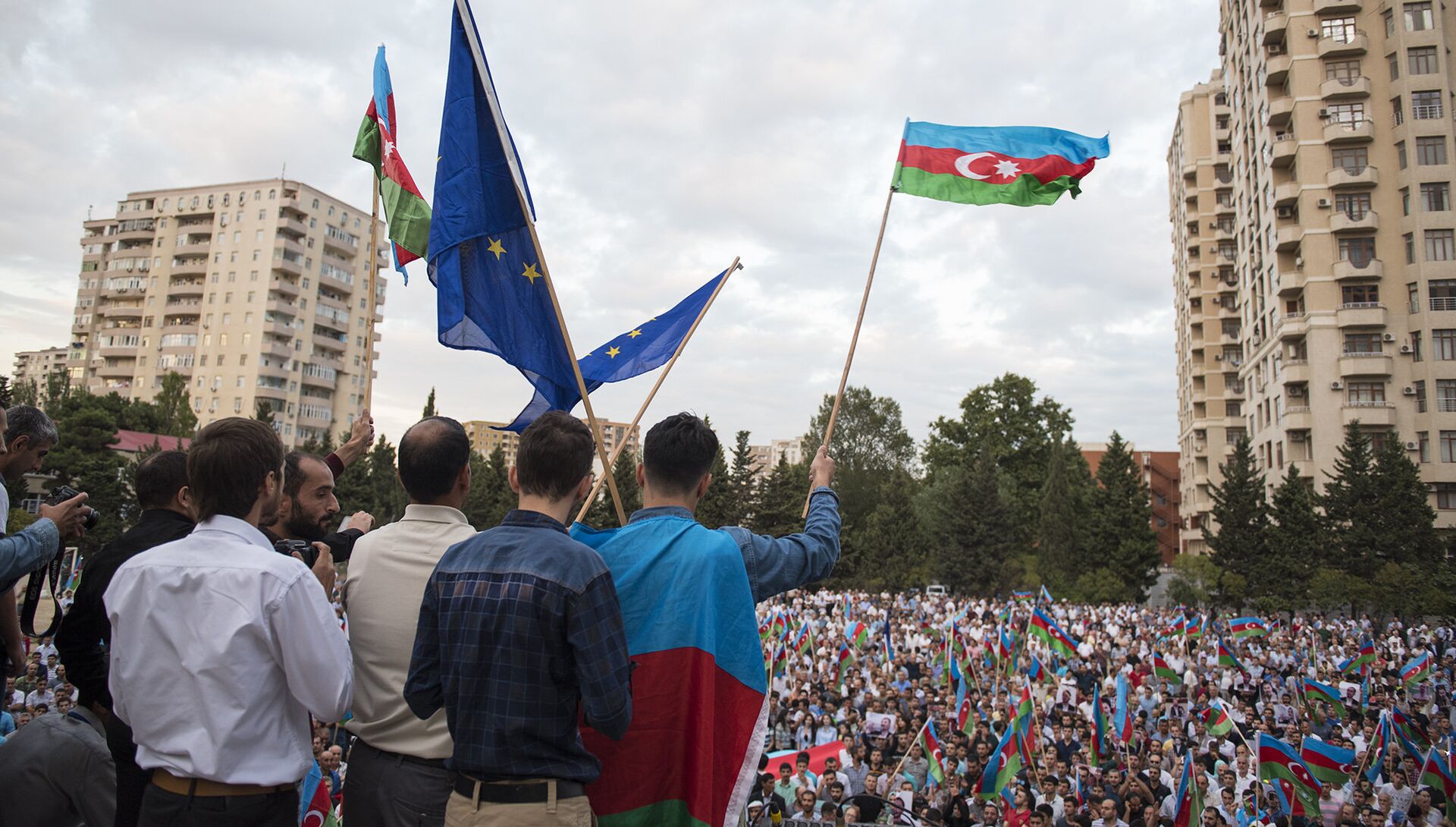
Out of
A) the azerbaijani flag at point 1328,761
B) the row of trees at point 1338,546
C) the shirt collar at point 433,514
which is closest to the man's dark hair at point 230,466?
the shirt collar at point 433,514

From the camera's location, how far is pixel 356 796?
293 cm

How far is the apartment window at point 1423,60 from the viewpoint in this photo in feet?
140

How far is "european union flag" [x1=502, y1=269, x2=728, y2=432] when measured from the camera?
19.6 feet

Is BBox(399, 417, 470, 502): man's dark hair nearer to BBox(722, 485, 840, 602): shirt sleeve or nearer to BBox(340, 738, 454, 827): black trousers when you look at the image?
BBox(340, 738, 454, 827): black trousers

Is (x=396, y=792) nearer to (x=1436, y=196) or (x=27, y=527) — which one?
(x=27, y=527)

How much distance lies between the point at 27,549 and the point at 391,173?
9.71 feet

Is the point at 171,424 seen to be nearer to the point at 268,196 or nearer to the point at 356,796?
the point at 268,196

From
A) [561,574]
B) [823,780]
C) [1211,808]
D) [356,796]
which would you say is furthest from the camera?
[823,780]

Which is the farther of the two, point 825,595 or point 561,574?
point 825,595

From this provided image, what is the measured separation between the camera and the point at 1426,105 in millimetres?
42625

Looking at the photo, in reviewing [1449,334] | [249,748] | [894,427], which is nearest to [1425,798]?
[249,748]

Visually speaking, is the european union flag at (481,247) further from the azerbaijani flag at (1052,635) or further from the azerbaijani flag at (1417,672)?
the azerbaijani flag at (1417,672)

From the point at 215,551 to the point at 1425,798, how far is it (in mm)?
11203

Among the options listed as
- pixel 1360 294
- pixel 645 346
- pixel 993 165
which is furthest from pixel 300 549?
pixel 1360 294
